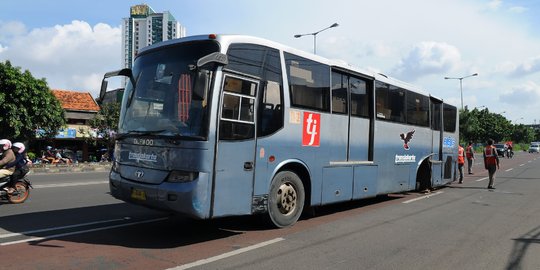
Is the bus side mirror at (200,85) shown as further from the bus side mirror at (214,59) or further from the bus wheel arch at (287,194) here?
the bus wheel arch at (287,194)

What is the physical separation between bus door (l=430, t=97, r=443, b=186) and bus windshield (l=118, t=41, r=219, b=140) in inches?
368

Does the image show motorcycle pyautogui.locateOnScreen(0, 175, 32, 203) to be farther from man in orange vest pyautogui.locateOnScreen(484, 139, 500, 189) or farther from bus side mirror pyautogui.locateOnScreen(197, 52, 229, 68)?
man in orange vest pyautogui.locateOnScreen(484, 139, 500, 189)

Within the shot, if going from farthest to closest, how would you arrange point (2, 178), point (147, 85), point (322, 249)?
point (2, 178) < point (147, 85) < point (322, 249)

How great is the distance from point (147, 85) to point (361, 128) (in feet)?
15.6

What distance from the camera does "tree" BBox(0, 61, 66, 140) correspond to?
887 inches

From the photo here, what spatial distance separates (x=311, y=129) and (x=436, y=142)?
736 cm

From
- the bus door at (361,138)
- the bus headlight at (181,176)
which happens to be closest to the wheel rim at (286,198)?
the bus headlight at (181,176)

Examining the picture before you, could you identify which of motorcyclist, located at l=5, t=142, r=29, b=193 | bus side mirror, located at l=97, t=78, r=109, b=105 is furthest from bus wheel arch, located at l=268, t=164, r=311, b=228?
motorcyclist, located at l=5, t=142, r=29, b=193

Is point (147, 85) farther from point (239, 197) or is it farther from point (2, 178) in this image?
point (2, 178)

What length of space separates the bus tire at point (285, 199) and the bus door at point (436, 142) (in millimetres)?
7168

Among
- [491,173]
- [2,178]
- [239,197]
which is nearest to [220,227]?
[239,197]

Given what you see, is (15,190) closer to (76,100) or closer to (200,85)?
(200,85)

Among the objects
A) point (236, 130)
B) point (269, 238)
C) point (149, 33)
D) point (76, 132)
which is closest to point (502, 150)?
point (76, 132)

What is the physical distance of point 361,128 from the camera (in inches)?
371
